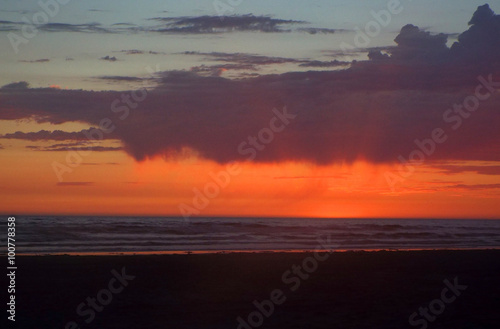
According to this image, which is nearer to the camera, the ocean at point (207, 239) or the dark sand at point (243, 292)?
the dark sand at point (243, 292)

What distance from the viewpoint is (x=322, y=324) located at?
11258 mm

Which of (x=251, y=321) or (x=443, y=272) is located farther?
(x=443, y=272)

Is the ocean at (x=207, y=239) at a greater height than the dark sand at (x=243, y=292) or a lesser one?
greater

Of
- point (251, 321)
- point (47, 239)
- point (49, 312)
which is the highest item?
point (47, 239)

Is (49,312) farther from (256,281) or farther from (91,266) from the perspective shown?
(91,266)

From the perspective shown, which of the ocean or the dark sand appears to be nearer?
the dark sand

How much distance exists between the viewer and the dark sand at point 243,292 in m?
11.6

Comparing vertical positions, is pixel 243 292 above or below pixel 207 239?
below

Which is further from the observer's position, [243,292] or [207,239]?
[207,239]

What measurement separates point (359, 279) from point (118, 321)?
917cm

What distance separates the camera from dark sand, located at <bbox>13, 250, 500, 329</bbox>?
11648 millimetres

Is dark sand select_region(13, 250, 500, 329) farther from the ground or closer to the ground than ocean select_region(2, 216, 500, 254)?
closer to the ground

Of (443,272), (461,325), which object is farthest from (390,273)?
(461,325)

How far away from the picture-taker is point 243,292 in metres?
15.3
